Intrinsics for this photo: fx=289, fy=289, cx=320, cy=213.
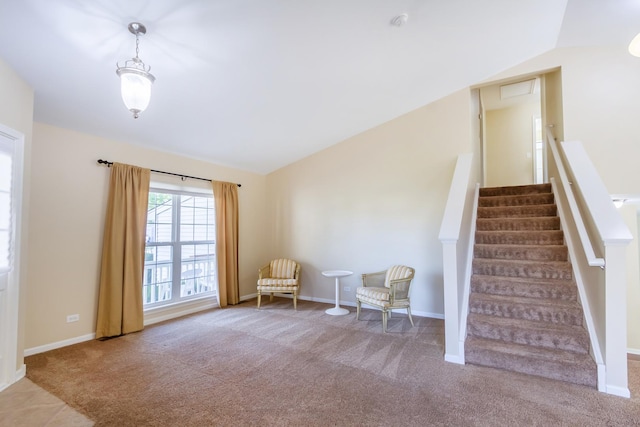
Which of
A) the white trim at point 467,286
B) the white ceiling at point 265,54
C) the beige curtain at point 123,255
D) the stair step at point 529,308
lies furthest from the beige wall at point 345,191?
the stair step at point 529,308

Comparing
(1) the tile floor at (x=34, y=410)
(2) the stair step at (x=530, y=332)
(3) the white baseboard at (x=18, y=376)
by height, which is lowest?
(1) the tile floor at (x=34, y=410)

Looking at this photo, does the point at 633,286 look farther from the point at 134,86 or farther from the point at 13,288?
the point at 13,288

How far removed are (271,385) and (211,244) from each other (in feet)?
10.7

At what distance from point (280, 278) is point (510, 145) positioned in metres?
5.60

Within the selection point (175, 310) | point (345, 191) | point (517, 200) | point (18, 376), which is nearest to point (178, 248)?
point (175, 310)

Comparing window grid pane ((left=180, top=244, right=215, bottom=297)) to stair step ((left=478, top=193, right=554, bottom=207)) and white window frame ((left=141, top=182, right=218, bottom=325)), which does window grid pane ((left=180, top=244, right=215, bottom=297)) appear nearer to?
white window frame ((left=141, top=182, right=218, bottom=325))

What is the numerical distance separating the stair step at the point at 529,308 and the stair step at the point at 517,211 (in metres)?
1.52

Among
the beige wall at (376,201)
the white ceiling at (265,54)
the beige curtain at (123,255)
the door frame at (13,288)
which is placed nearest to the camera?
the white ceiling at (265,54)

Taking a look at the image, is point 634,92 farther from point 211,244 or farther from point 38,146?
point 38,146

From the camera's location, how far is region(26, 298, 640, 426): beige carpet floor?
2.09 m

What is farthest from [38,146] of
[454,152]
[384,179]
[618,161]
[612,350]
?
[618,161]

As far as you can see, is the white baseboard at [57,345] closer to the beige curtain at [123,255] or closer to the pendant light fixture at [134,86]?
the beige curtain at [123,255]

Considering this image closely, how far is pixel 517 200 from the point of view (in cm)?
444

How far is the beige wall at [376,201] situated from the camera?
4.50 metres
